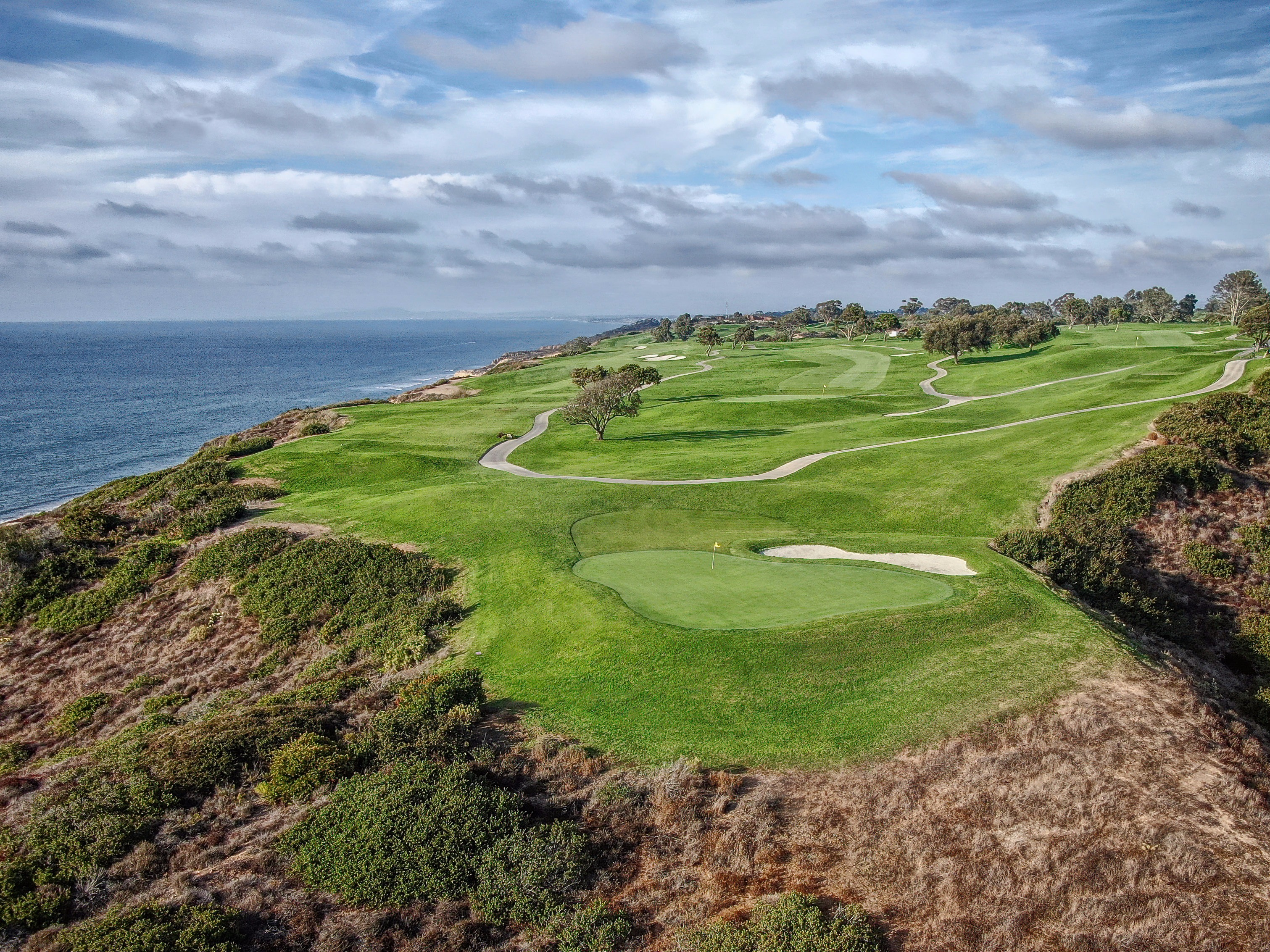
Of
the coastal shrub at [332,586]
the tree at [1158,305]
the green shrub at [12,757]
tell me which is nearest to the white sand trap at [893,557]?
the coastal shrub at [332,586]

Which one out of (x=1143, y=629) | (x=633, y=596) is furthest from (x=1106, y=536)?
(x=633, y=596)

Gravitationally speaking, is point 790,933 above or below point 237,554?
below

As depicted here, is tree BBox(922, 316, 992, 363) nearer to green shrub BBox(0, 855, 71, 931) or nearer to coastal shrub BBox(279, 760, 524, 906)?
coastal shrub BBox(279, 760, 524, 906)

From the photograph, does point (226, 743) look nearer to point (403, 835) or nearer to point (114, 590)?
point (403, 835)

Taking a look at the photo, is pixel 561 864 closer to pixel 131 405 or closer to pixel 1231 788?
pixel 1231 788

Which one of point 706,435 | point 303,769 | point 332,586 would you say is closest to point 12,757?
point 332,586

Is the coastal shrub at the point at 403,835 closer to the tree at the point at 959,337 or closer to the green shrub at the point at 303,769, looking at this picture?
the green shrub at the point at 303,769

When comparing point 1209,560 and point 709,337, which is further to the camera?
point 709,337
